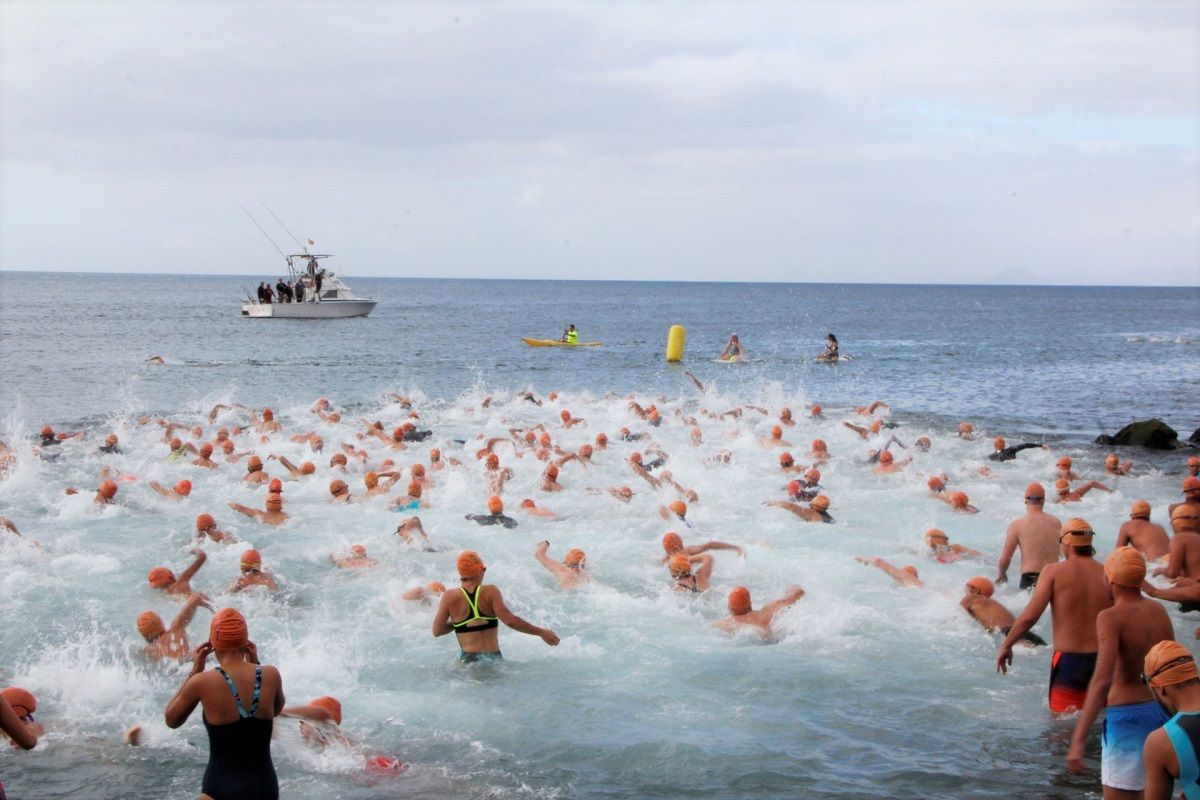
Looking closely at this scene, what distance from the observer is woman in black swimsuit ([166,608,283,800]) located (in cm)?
501

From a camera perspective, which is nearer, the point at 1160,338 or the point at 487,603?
the point at 487,603

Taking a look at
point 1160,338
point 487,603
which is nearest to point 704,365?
point 487,603

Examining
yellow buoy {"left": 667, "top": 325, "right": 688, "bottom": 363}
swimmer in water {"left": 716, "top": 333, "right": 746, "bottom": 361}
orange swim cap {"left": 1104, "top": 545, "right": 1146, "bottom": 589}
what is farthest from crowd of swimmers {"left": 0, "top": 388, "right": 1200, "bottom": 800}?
yellow buoy {"left": 667, "top": 325, "right": 688, "bottom": 363}

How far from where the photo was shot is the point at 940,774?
7016 millimetres

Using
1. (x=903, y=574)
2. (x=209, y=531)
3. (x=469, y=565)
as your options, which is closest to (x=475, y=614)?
(x=469, y=565)

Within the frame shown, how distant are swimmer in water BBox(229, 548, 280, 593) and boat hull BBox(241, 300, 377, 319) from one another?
4840 cm

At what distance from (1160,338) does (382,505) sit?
61863mm

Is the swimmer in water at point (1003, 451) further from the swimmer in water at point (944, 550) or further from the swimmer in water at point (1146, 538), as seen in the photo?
the swimmer in water at point (1146, 538)

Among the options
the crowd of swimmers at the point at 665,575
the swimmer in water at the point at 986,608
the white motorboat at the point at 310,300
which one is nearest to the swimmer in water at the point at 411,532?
the crowd of swimmers at the point at 665,575

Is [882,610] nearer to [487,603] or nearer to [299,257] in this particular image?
[487,603]

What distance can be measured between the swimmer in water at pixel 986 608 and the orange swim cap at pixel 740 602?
210 centimetres

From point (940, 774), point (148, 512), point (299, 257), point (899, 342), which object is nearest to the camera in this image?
point (940, 774)

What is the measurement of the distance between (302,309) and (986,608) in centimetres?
5274

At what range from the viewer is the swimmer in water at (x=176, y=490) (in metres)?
14.9
